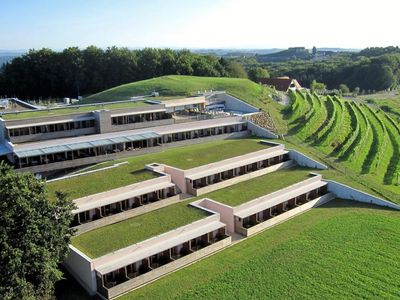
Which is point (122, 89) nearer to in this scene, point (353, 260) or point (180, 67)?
point (180, 67)

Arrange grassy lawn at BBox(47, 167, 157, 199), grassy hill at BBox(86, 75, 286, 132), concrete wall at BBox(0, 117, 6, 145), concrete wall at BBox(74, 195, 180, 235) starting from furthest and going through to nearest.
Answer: grassy hill at BBox(86, 75, 286, 132), concrete wall at BBox(0, 117, 6, 145), grassy lawn at BBox(47, 167, 157, 199), concrete wall at BBox(74, 195, 180, 235)

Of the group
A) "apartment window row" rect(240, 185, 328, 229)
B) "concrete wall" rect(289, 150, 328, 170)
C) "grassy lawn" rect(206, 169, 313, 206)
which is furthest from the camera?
"concrete wall" rect(289, 150, 328, 170)

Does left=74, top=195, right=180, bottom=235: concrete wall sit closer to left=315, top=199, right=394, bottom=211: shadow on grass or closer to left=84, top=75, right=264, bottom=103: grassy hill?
left=315, top=199, right=394, bottom=211: shadow on grass

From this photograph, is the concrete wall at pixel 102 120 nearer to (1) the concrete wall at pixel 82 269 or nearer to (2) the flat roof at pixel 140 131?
(2) the flat roof at pixel 140 131

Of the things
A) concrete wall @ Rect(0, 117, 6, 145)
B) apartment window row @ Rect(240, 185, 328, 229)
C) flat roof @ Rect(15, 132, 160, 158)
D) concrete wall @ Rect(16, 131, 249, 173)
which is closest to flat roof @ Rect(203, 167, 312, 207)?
apartment window row @ Rect(240, 185, 328, 229)

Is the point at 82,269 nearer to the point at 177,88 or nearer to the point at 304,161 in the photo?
the point at 304,161

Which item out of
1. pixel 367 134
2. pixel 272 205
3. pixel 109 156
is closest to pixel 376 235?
pixel 272 205
